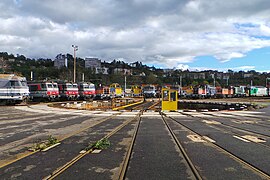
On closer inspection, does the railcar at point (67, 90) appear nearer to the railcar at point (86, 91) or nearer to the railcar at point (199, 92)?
the railcar at point (86, 91)

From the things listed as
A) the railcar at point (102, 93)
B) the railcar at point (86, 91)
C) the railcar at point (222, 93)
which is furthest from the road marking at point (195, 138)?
the railcar at point (222, 93)

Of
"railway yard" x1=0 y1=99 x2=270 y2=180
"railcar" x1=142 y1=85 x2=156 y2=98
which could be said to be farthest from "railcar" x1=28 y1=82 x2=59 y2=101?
"railway yard" x1=0 y1=99 x2=270 y2=180

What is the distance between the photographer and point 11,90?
1093 inches

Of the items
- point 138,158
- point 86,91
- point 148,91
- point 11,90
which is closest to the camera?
point 138,158

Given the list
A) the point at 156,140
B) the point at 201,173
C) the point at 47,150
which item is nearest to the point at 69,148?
the point at 47,150

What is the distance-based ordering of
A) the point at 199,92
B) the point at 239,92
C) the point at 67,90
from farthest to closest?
the point at 239,92 → the point at 199,92 → the point at 67,90

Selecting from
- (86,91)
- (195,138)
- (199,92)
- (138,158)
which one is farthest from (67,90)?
(138,158)

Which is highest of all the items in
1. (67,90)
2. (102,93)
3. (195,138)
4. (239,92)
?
(67,90)

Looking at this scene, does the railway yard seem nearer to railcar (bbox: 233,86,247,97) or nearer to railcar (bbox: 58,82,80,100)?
railcar (bbox: 58,82,80,100)

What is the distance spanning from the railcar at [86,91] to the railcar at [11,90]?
1629 centimetres

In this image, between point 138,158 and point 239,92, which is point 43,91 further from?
point 239,92

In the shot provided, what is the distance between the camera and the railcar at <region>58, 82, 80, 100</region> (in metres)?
39.9

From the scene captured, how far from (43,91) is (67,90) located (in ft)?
17.5

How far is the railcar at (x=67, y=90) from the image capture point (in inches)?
1570
